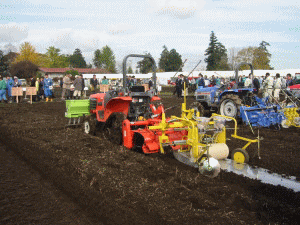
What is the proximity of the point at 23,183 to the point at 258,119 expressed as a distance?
736cm

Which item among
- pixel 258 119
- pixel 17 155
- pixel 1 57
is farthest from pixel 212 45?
pixel 17 155

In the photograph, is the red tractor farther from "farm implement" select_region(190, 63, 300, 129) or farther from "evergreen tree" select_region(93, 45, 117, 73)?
"evergreen tree" select_region(93, 45, 117, 73)

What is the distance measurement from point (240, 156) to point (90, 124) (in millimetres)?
4314

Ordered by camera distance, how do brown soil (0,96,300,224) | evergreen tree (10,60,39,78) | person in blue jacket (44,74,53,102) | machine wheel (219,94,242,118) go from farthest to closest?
evergreen tree (10,60,39,78) → person in blue jacket (44,74,53,102) → machine wheel (219,94,242,118) → brown soil (0,96,300,224)

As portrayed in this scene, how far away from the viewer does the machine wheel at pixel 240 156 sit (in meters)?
5.80

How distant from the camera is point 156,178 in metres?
4.73

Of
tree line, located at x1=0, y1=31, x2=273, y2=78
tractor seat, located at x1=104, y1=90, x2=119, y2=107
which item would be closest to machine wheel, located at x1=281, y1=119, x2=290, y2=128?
tractor seat, located at x1=104, y1=90, x2=119, y2=107

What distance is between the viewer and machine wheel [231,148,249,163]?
580 centimetres

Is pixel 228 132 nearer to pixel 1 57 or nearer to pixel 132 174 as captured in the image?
pixel 132 174

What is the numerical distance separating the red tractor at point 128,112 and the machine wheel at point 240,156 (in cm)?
180

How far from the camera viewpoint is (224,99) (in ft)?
36.8

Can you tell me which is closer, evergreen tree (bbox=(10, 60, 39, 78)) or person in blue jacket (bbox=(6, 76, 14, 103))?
person in blue jacket (bbox=(6, 76, 14, 103))

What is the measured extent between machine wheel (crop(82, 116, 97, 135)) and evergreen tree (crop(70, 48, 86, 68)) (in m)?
108

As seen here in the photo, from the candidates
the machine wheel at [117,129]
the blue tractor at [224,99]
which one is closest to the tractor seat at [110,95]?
the machine wheel at [117,129]
